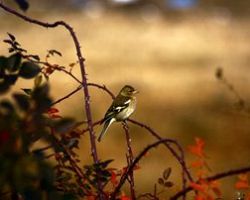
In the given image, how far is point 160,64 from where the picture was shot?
20.0 metres

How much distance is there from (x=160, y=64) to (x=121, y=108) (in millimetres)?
15404

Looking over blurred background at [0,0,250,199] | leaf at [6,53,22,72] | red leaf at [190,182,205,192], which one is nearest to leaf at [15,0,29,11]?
leaf at [6,53,22,72]

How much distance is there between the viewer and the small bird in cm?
433

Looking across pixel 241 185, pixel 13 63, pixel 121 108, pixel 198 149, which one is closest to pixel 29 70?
pixel 13 63

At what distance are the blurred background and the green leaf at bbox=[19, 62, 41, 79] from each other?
335 inches

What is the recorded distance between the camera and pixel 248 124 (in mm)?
14742

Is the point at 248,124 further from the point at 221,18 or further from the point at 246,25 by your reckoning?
the point at 221,18

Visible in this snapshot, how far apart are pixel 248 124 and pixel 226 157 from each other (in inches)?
26.2

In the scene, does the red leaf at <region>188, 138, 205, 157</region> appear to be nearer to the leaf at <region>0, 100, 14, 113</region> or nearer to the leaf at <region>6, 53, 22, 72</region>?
the leaf at <region>6, 53, 22, 72</region>

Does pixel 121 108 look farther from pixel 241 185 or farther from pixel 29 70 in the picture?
pixel 29 70

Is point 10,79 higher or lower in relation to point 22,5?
lower

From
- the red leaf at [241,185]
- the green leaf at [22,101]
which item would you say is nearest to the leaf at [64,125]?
the green leaf at [22,101]

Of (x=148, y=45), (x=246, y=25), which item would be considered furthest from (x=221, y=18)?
(x=148, y=45)

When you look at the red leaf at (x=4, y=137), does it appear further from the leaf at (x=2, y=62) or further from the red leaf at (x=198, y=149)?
the red leaf at (x=198, y=149)
